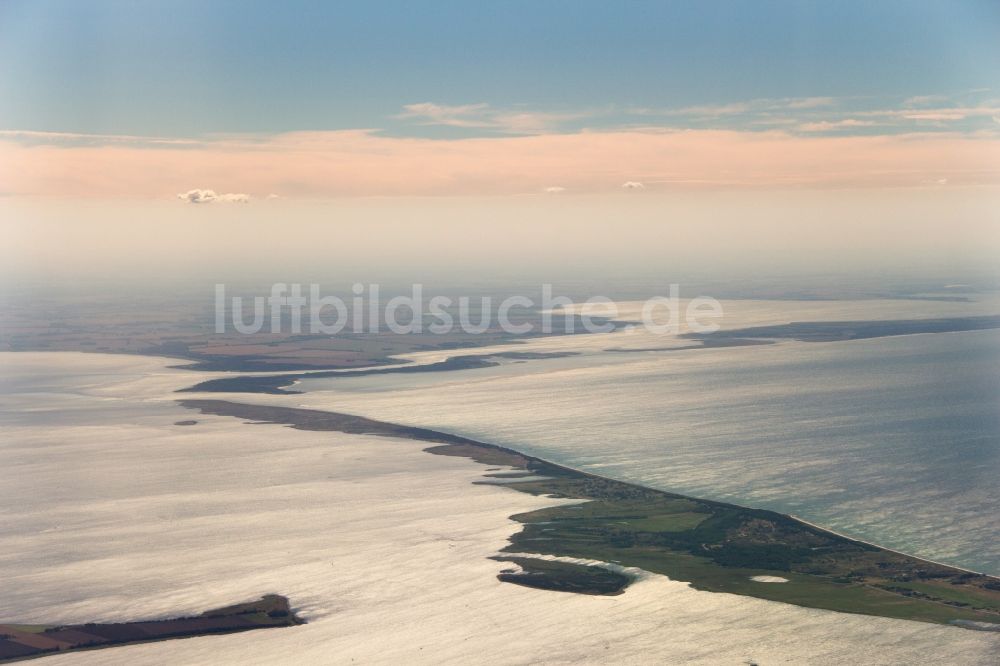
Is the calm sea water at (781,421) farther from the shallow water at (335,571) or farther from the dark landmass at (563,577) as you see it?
the dark landmass at (563,577)

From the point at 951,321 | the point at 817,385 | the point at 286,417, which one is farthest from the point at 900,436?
the point at 951,321

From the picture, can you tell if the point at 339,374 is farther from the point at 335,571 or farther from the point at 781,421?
the point at 335,571

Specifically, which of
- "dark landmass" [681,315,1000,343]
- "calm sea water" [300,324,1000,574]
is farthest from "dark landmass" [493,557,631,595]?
A: "dark landmass" [681,315,1000,343]

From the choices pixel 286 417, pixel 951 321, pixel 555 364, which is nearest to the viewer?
pixel 286 417

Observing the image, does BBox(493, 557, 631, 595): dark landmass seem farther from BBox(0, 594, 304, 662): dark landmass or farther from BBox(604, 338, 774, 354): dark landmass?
BBox(604, 338, 774, 354): dark landmass

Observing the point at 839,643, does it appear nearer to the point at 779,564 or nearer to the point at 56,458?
the point at 779,564

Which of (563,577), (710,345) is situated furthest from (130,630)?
(710,345)
